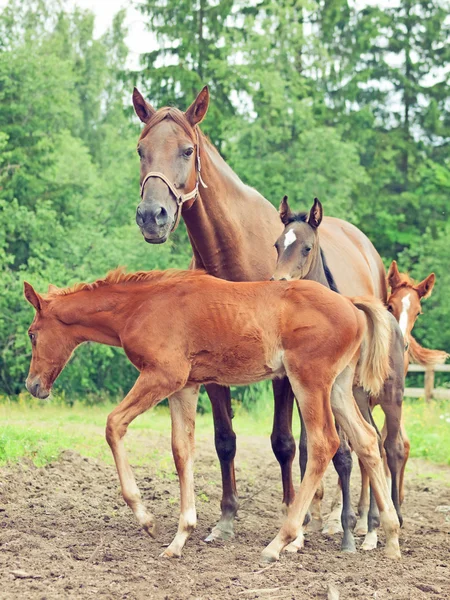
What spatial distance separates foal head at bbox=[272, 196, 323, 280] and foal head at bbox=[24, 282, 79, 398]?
4.97 ft

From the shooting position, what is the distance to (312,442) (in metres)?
5.58

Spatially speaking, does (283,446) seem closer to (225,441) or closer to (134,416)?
(225,441)

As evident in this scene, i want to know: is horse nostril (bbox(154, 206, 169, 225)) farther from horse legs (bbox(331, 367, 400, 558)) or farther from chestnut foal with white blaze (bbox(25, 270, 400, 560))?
horse legs (bbox(331, 367, 400, 558))

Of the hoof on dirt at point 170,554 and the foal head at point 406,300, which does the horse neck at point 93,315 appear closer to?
the hoof on dirt at point 170,554

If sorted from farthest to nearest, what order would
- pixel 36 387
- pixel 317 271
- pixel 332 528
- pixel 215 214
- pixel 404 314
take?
pixel 404 314 < pixel 332 528 < pixel 317 271 < pixel 215 214 < pixel 36 387

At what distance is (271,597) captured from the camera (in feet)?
15.0

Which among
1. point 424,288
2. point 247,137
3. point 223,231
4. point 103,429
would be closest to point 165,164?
point 223,231

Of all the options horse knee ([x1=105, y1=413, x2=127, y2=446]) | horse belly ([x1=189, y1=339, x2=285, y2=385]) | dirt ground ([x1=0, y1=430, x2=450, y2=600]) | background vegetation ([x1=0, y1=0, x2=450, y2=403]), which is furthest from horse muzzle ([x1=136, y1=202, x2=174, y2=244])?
background vegetation ([x1=0, y1=0, x2=450, y2=403])

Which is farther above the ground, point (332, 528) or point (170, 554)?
point (170, 554)

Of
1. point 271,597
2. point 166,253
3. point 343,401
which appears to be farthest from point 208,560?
point 166,253

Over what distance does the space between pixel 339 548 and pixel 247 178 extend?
1723 cm

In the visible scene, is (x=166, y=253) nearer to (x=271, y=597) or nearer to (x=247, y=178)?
(x=247, y=178)

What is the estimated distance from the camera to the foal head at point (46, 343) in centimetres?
596

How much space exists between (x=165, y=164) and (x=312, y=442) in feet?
6.85
